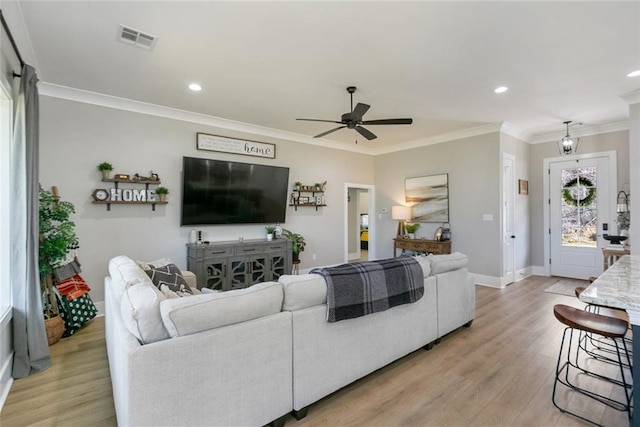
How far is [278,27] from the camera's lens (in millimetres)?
2480

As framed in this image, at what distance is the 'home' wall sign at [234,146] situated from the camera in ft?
15.7

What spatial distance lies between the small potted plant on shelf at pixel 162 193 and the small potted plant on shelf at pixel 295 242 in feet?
6.73

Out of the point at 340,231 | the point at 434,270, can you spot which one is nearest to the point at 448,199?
the point at 340,231

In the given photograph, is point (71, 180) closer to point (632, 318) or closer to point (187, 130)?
point (187, 130)

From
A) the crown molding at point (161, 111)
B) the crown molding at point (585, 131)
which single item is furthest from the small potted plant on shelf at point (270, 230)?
the crown molding at point (585, 131)

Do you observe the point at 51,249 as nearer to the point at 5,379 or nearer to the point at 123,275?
the point at 5,379

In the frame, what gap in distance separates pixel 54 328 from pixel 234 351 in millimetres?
2570

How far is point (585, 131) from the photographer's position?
559cm

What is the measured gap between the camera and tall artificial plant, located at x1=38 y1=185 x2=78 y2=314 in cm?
293

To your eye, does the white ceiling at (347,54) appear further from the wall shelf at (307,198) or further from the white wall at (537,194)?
the wall shelf at (307,198)

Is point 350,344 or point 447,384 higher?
point 350,344

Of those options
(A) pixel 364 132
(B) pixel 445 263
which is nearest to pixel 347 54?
(A) pixel 364 132

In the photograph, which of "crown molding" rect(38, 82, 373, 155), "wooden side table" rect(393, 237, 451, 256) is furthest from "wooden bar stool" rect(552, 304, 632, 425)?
"crown molding" rect(38, 82, 373, 155)

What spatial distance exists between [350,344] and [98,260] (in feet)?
11.6
